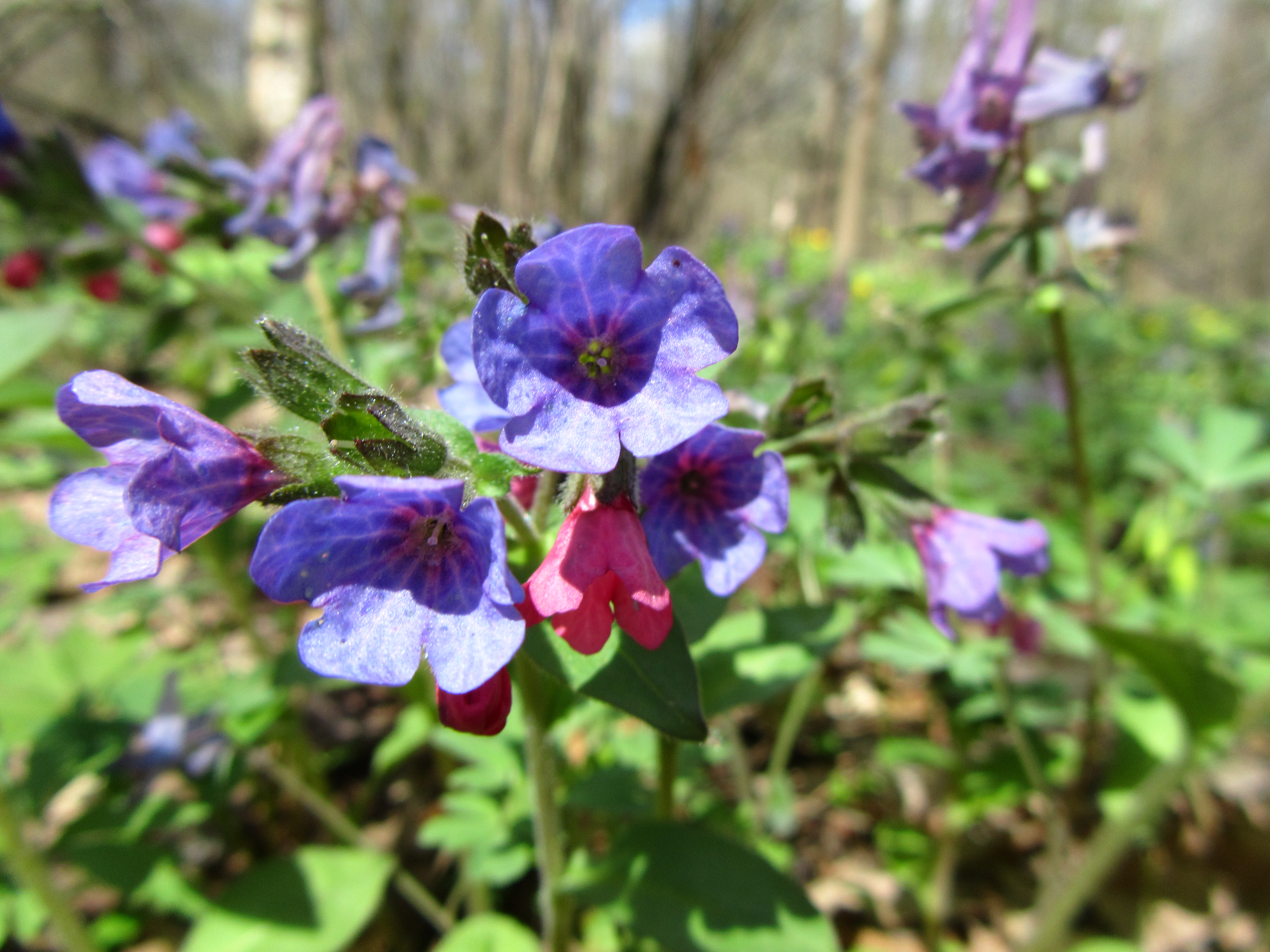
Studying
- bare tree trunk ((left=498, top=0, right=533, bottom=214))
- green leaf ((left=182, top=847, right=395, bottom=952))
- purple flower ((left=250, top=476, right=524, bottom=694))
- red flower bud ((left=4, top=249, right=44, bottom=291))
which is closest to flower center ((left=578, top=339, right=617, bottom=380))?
purple flower ((left=250, top=476, right=524, bottom=694))

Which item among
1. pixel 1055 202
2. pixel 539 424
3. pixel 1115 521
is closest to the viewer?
pixel 539 424

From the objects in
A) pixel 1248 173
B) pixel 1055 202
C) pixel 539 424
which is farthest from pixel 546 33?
pixel 1248 173

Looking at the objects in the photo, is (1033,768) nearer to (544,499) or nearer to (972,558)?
(972,558)

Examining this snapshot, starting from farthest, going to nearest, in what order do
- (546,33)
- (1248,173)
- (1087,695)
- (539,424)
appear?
(1248,173)
(546,33)
(1087,695)
(539,424)

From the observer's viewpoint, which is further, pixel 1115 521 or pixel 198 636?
pixel 1115 521

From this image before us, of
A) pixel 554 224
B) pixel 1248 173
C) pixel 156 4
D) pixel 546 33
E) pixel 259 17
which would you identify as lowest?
pixel 554 224

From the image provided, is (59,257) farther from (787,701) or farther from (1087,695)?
(1087,695)
